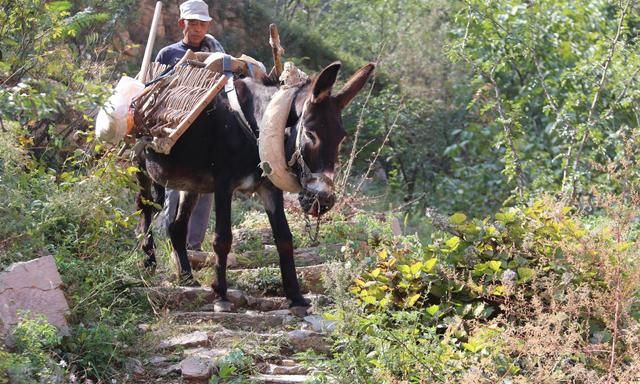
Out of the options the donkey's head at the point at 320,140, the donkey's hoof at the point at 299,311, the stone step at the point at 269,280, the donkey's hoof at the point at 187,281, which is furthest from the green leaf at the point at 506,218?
the donkey's hoof at the point at 187,281

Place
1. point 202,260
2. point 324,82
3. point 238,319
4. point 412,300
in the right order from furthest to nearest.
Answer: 1. point 202,260
2. point 238,319
3. point 324,82
4. point 412,300

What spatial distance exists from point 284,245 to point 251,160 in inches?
26.6

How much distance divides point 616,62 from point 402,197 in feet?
17.0

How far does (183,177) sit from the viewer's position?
26.0 ft

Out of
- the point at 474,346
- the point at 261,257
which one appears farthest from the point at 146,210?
the point at 474,346

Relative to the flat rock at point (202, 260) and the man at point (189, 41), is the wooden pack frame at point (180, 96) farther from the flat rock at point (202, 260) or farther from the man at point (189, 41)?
the flat rock at point (202, 260)

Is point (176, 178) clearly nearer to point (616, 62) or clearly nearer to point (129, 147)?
point (129, 147)

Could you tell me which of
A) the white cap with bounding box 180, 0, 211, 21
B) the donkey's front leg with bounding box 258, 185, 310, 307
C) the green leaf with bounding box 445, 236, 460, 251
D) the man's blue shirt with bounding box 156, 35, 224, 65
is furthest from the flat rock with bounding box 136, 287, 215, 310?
the white cap with bounding box 180, 0, 211, 21

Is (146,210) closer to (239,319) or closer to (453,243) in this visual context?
(239,319)

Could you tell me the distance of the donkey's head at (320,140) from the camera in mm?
6863

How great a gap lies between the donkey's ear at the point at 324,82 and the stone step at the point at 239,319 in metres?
1.60

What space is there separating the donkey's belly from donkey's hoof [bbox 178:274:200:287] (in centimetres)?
69

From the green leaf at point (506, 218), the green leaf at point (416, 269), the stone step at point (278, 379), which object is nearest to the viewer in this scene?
the stone step at point (278, 379)

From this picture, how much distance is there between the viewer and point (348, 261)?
705cm
